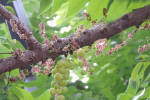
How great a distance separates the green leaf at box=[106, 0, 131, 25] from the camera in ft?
2.42

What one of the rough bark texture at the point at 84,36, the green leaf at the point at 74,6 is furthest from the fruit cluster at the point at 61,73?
the green leaf at the point at 74,6

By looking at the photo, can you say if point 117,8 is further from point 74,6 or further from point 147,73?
point 147,73

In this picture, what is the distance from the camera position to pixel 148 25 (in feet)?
2.66

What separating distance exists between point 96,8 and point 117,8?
0.10 m

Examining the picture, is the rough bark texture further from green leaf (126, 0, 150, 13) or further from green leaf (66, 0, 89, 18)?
green leaf (66, 0, 89, 18)

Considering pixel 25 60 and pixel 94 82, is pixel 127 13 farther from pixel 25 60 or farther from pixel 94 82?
pixel 94 82

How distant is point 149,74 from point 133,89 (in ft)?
0.50

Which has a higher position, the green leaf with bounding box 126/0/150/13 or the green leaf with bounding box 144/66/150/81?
the green leaf with bounding box 126/0/150/13

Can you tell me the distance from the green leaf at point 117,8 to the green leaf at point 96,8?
0.04m

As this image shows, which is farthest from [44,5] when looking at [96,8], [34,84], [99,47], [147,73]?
[34,84]

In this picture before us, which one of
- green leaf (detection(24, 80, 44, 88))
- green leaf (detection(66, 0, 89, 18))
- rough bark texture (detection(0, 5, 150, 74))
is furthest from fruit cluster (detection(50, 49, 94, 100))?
green leaf (detection(24, 80, 44, 88))

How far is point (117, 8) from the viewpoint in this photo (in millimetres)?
740

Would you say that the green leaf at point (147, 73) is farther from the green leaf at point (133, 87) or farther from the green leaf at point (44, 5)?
the green leaf at point (44, 5)

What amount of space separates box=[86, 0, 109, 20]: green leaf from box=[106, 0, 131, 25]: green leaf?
4 cm
